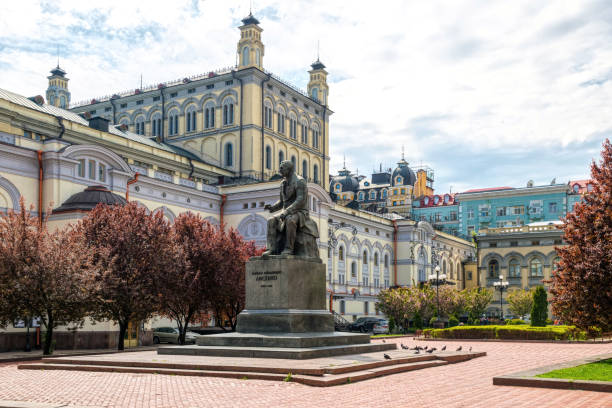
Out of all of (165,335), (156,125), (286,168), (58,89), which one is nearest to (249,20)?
(156,125)

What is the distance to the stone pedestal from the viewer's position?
676 inches

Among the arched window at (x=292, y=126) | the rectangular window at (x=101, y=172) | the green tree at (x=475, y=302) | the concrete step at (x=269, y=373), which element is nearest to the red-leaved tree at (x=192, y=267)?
the rectangular window at (x=101, y=172)

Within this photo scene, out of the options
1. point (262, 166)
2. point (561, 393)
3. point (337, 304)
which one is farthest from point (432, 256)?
point (561, 393)

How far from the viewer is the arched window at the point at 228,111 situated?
60156 mm

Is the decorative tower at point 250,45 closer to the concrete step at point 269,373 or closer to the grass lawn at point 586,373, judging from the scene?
the concrete step at point 269,373

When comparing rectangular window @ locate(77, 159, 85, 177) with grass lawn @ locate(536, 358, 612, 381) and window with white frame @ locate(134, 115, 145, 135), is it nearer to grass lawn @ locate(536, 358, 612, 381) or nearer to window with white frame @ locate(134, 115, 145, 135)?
grass lawn @ locate(536, 358, 612, 381)

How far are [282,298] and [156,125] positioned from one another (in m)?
50.8

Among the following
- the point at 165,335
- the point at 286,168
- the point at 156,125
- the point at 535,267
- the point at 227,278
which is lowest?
the point at 165,335

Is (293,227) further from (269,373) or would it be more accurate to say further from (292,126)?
(292,126)

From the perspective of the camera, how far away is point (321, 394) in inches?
467

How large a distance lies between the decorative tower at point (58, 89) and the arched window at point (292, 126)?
81.7ft

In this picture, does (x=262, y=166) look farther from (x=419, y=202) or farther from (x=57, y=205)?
(x=419, y=202)

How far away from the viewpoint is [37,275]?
910 inches

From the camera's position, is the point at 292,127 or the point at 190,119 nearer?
the point at 190,119
